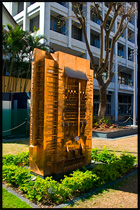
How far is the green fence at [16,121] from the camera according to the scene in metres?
14.0

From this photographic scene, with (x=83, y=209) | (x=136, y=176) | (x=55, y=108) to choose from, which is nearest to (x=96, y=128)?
(x=136, y=176)

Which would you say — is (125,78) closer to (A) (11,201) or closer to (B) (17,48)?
(B) (17,48)

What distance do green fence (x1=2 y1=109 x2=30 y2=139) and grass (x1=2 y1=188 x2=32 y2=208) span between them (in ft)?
31.4

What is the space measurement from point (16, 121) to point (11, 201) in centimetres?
1064

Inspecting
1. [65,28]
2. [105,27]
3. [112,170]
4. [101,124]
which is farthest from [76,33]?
[112,170]

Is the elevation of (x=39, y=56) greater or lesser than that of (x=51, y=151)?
greater

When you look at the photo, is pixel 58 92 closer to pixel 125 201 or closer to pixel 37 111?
pixel 37 111

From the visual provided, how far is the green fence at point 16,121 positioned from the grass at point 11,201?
9.57 meters

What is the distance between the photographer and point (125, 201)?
14.4 ft

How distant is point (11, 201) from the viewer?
13.8 feet

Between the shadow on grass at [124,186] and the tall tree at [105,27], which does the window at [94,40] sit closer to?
the tall tree at [105,27]

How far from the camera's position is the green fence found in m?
14.0

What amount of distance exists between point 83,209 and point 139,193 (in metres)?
1.70

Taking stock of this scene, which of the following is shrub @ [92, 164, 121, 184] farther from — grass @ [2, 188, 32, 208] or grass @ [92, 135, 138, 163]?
grass @ [92, 135, 138, 163]
